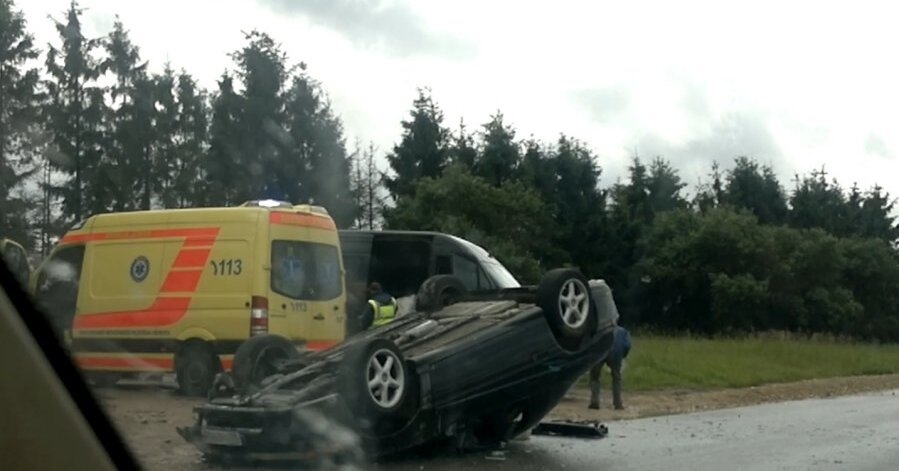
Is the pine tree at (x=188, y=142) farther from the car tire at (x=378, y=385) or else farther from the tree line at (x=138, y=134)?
the car tire at (x=378, y=385)

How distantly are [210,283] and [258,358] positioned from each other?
1.94 metres

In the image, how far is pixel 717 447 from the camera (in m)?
13.4

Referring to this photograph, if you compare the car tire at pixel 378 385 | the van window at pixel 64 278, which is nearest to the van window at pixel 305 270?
the van window at pixel 64 278

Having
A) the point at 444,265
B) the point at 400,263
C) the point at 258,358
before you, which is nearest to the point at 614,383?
the point at 444,265

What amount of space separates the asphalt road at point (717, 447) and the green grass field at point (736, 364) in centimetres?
708

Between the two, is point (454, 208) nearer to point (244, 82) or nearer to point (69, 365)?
point (244, 82)

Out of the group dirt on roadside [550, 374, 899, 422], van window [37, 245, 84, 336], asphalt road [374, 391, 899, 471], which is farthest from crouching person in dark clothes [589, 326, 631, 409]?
van window [37, 245, 84, 336]

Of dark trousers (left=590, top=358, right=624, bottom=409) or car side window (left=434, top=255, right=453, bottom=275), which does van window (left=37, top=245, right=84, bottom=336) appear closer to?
car side window (left=434, top=255, right=453, bottom=275)

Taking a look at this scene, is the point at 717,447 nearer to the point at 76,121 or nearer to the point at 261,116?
the point at 261,116

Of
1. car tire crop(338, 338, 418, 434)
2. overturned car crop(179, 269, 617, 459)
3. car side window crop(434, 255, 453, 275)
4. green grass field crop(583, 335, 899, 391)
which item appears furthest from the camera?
green grass field crop(583, 335, 899, 391)

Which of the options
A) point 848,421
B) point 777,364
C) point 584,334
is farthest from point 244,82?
point 777,364

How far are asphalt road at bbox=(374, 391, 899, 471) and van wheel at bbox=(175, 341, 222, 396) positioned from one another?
7.23 feet

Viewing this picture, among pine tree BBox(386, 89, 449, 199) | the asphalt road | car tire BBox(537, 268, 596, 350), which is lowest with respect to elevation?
the asphalt road

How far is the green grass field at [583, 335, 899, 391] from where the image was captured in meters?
26.7
